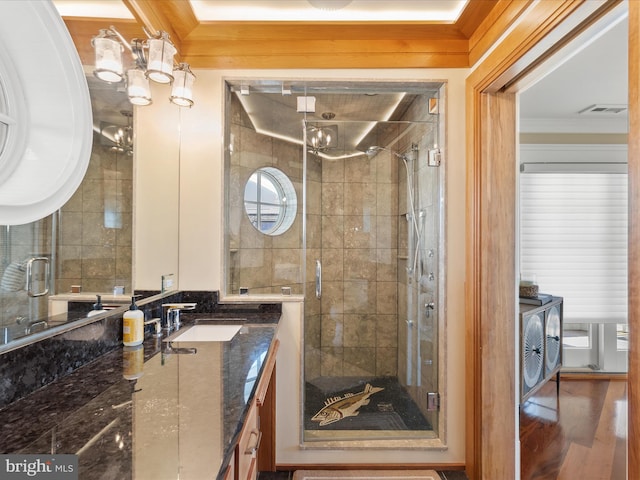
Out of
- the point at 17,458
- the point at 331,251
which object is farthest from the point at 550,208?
the point at 17,458

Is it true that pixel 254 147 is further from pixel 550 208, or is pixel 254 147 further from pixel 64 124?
pixel 550 208

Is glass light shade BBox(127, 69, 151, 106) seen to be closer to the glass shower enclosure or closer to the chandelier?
the glass shower enclosure

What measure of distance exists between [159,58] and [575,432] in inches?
141

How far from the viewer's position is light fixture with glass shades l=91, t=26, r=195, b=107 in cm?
125

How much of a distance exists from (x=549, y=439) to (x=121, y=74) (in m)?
3.40

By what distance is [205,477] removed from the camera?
642 mm

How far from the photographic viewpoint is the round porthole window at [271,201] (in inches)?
93.0

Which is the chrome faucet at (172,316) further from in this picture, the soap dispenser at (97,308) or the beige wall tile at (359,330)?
the beige wall tile at (359,330)

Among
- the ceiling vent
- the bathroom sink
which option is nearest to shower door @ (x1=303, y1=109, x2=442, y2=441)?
the bathroom sink

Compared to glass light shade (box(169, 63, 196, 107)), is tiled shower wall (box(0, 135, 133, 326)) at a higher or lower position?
lower

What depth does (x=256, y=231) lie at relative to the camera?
2361 mm

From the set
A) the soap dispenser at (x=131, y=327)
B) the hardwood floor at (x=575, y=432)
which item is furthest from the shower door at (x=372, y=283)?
the soap dispenser at (x=131, y=327)

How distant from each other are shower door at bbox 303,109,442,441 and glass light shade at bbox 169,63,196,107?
0.88 metres

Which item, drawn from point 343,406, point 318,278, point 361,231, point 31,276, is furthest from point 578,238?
point 31,276
